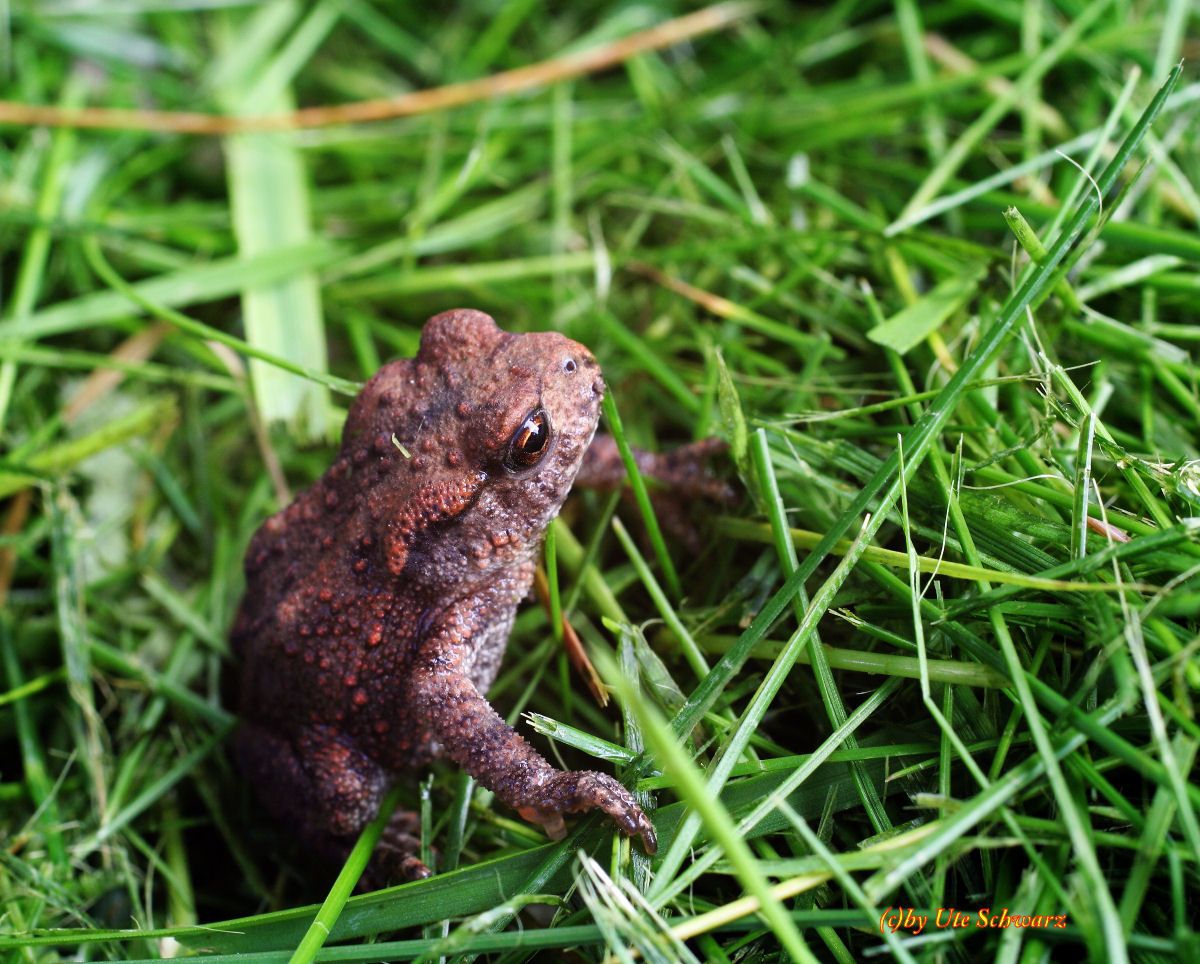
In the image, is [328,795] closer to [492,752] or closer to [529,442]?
[492,752]

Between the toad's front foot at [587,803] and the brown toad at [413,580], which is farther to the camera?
the brown toad at [413,580]

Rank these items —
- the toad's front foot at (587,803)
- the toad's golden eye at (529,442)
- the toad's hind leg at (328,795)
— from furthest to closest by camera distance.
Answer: the toad's hind leg at (328,795)
the toad's golden eye at (529,442)
the toad's front foot at (587,803)

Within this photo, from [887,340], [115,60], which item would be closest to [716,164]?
[887,340]
